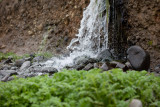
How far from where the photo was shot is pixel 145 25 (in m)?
6.97

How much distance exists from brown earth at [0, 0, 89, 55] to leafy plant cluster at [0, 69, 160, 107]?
8100mm

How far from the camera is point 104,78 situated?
2615 millimetres

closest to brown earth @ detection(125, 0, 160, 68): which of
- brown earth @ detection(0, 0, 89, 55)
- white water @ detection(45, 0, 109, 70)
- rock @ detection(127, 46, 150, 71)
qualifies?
rock @ detection(127, 46, 150, 71)

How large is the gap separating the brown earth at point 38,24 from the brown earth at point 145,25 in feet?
11.6

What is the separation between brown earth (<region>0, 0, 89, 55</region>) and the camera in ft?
36.3

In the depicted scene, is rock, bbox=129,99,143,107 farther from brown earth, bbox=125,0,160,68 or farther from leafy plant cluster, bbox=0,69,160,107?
brown earth, bbox=125,0,160,68

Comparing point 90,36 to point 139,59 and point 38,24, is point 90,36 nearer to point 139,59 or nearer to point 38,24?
point 139,59

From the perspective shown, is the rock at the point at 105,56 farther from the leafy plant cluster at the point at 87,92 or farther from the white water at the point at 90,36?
the leafy plant cluster at the point at 87,92

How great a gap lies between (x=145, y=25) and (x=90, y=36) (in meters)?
2.91

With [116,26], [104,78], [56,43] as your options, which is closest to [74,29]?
[56,43]

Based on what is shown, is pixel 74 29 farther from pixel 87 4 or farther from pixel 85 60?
pixel 85 60

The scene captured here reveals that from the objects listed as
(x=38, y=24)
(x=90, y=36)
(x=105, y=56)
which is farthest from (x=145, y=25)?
(x=38, y=24)

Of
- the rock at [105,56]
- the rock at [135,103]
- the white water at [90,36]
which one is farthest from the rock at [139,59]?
the rock at [135,103]

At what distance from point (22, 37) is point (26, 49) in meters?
1.25
